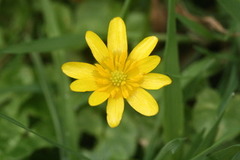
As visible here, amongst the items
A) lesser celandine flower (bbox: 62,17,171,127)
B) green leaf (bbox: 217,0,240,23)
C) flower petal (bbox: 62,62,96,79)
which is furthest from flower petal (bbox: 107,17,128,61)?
green leaf (bbox: 217,0,240,23)

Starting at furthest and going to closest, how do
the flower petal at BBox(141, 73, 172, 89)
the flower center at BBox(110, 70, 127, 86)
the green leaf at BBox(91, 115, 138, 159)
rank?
the green leaf at BBox(91, 115, 138, 159) → the flower center at BBox(110, 70, 127, 86) → the flower petal at BBox(141, 73, 172, 89)

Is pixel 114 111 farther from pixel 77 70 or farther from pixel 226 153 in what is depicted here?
pixel 226 153

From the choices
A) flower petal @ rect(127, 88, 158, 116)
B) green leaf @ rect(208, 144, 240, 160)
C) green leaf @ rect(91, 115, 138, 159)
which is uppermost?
flower petal @ rect(127, 88, 158, 116)

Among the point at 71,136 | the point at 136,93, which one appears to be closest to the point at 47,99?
the point at 71,136

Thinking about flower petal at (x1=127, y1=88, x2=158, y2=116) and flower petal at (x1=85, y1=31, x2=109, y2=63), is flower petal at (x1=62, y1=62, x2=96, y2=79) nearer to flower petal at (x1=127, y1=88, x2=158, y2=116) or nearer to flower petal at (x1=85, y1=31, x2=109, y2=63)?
flower petal at (x1=85, y1=31, x2=109, y2=63)

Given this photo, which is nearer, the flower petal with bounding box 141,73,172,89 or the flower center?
the flower petal with bounding box 141,73,172,89

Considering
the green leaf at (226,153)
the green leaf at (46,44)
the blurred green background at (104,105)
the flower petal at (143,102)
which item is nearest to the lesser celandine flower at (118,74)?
the flower petal at (143,102)

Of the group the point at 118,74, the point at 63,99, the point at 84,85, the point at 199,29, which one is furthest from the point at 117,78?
the point at 199,29
